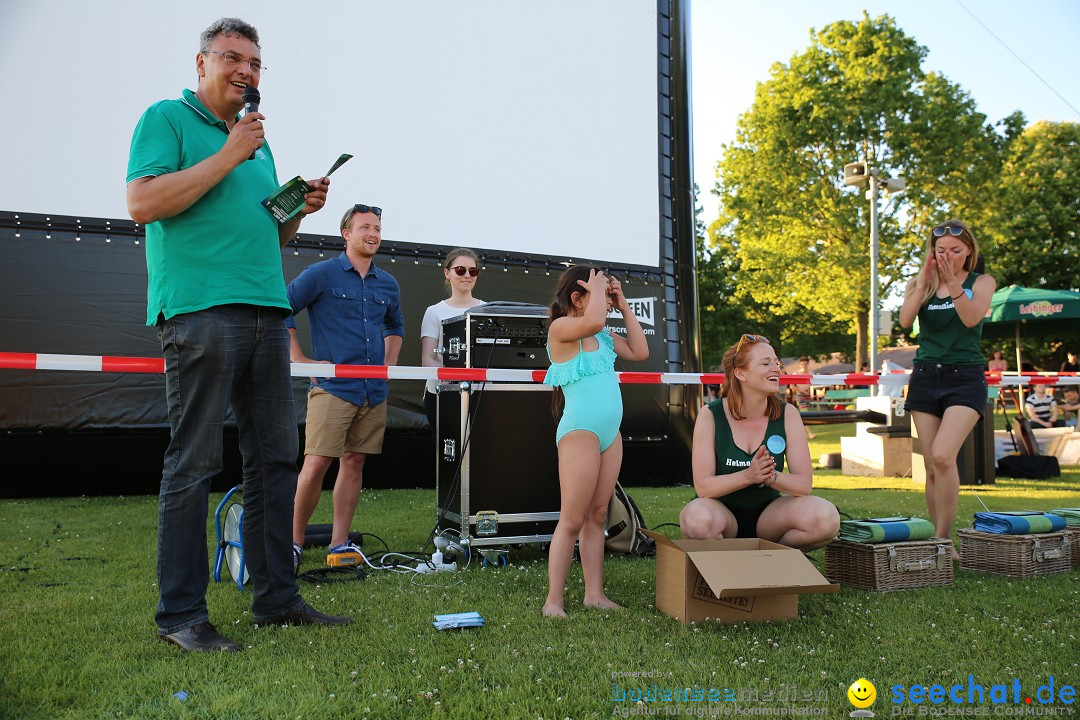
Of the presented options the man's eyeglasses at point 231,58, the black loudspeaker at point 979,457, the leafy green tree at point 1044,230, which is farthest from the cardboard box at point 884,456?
the leafy green tree at point 1044,230

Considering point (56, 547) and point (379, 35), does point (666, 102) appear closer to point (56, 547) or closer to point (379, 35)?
point (379, 35)

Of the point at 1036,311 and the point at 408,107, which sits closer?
the point at 408,107

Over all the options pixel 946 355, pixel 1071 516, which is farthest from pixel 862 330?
pixel 946 355

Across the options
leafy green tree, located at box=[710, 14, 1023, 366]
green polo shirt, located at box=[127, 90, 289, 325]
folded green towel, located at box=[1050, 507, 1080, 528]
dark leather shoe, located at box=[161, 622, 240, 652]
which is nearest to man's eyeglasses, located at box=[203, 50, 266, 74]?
green polo shirt, located at box=[127, 90, 289, 325]

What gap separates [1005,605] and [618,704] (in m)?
1.92

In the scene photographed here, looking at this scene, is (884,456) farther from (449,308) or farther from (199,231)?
(199,231)

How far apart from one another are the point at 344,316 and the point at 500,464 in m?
1.13

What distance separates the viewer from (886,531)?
3.44 m

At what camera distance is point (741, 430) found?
3406 mm

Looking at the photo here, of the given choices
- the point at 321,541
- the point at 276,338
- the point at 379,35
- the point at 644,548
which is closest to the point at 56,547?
the point at 321,541

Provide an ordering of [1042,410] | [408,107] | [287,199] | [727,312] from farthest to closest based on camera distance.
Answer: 1. [727,312]
2. [1042,410]
3. [408,107]
4. [287,199]

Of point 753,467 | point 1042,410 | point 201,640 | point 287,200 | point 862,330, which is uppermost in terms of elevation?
point 862,330

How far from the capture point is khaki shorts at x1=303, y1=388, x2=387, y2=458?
13.2 ft

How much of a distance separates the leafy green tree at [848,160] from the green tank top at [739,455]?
17811mm
